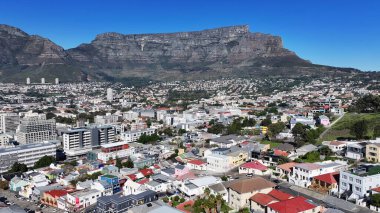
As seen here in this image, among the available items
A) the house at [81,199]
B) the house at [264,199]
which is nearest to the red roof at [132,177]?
the house at [81,199]

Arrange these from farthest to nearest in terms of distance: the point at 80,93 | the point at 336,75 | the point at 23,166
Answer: the point at 336,75 → the point at 80,93 → the point at 23,166

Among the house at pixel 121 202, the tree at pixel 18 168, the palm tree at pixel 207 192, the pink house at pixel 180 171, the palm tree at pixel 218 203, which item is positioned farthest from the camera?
the tree at pixel 18 168

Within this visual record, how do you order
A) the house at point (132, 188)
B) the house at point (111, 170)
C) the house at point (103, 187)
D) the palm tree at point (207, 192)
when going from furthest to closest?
the house at point (111, 170), the house at point (103, 187), the house at point (132, 188), the palm tree at point (207, 192)

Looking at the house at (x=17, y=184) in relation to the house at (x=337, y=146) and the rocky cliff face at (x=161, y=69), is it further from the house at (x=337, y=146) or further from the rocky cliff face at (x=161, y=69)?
the rocky cliff face at (x=161, y=69)

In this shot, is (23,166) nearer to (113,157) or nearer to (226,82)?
(113,157)

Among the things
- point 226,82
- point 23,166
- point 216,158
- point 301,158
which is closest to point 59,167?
point 23,166
